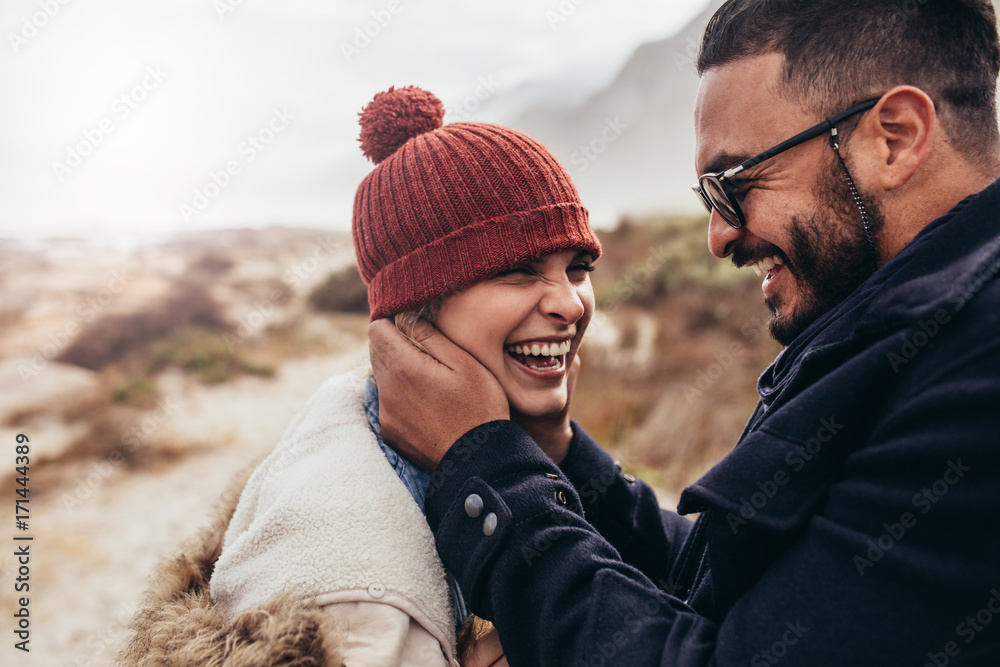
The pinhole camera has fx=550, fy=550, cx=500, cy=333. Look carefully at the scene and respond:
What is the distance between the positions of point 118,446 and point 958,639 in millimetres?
11907

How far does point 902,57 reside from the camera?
167cm

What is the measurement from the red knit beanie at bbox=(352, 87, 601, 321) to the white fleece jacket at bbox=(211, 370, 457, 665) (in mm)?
651

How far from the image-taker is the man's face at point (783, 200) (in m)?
1.73

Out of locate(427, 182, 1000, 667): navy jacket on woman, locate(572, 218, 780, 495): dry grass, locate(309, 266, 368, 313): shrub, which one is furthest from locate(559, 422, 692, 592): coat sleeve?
locate(309, 266, 368, 313): shrub

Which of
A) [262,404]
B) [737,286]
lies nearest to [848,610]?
[737,286]

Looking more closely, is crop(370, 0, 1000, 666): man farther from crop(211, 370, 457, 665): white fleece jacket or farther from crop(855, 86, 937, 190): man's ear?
crop(211, 370, 457, 665): white fleece jacket

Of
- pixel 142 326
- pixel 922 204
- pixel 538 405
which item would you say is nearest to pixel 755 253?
pixel 922 204

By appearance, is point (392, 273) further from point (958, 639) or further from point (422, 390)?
point (958, 639)

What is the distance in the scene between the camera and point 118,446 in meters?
9.95

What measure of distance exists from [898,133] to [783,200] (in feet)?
1.15

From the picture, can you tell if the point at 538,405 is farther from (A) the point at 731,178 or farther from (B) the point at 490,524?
(A) the point at 731,178

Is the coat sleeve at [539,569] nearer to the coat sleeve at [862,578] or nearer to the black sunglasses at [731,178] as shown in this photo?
the coat sleeve at [862,578]

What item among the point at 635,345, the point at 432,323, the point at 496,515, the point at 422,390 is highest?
the point at 432,323

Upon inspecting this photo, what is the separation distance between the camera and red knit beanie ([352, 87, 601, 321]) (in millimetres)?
2029
